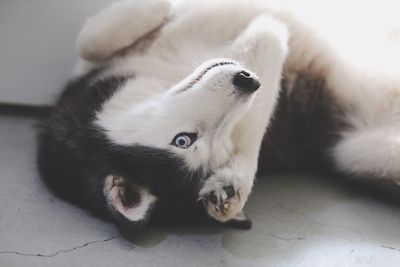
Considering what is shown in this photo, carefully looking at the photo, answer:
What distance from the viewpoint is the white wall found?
293 cm

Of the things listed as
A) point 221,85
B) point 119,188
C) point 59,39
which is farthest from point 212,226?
point 59,39

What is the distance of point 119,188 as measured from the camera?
2.13m

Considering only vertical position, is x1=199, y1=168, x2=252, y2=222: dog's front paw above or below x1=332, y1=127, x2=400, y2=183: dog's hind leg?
below

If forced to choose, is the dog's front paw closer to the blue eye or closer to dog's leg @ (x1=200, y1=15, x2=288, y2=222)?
dog's leg @ (x1=200, y1=15, x2=288, y2=222)

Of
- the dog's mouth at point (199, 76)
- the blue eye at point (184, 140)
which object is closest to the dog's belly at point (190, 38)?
the dog's mouth at point (199, 76)

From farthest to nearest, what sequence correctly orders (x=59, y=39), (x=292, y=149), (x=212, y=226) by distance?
(x=59, y=39) → (x=292, y=149) → (x=212, y=226)

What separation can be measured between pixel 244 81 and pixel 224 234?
2.06 ft

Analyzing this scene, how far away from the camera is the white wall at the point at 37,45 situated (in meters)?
2.93

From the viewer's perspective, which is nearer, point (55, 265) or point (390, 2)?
point (55, 265)

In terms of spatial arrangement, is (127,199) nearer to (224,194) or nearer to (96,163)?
(96,163)

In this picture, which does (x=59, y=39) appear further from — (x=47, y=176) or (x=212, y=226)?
(x=212, y=226)

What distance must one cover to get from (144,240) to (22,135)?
1120mm

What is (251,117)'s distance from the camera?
2422 millimetres

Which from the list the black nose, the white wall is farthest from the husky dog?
the white wall
